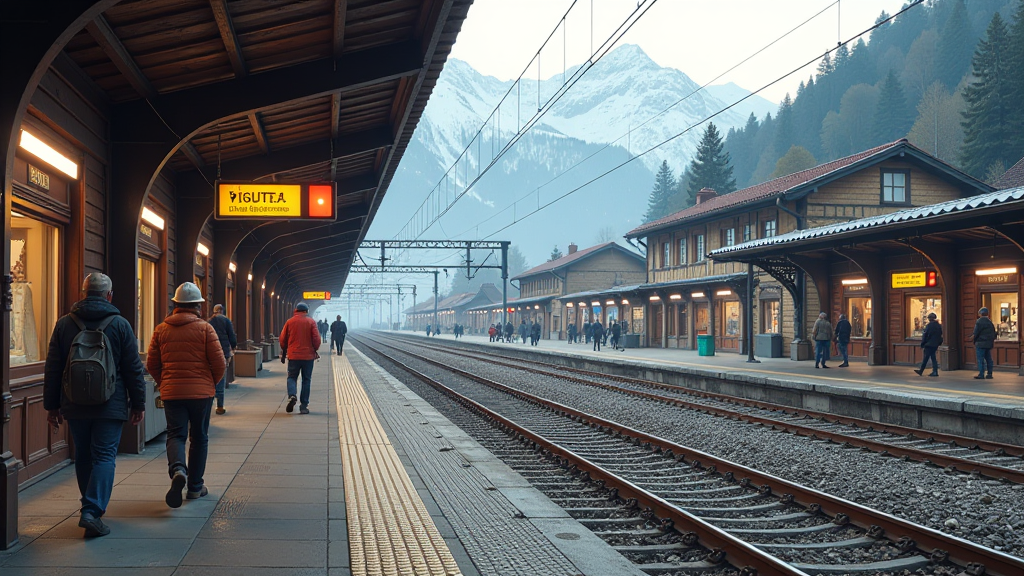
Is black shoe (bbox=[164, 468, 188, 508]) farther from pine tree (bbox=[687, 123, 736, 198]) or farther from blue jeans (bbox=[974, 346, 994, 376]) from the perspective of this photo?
pine tree (bbox=[687, 123, 736, 198])

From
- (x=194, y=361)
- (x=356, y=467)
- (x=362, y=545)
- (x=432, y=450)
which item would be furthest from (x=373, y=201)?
(x=362, y=545)

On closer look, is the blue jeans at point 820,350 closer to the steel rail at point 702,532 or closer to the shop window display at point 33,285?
the steel rail at point 702,532

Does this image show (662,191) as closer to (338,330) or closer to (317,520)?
(338,330)

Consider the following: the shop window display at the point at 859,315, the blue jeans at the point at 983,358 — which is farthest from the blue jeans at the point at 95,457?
the shop window display at the point at 859,315

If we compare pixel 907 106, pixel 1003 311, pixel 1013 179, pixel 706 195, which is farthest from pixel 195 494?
pixel 907 106

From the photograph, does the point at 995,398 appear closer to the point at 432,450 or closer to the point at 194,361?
the point at 432,450

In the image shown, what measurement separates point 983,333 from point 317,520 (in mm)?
15484

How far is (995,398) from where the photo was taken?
1295 cm

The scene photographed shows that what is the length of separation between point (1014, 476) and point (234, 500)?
705cm

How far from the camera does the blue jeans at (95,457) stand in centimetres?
516

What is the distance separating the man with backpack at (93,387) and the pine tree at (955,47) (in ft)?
272

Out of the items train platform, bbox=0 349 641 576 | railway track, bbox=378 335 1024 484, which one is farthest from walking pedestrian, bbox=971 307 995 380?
train platform, bbox=0 349 641 576

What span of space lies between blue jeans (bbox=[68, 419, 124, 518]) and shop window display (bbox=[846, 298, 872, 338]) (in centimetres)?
2256

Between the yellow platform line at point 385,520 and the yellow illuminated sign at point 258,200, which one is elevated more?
the yellow illuminated sign at point 258,200
